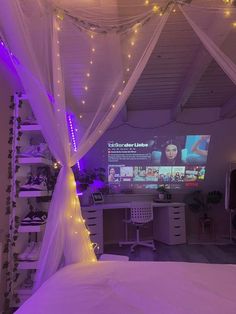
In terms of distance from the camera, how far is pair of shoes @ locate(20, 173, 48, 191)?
9.12 ft

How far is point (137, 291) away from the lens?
153cm

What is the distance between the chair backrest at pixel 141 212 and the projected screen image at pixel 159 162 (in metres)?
0.95

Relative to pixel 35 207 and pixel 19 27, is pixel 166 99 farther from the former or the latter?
pixel 19 27

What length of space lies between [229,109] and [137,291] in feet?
16.5

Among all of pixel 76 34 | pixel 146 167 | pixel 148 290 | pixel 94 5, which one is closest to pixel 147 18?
pixel 94 5

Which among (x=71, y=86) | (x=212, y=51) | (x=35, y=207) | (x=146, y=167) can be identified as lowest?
(x=35, y=207)

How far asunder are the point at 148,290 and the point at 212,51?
1891 mm

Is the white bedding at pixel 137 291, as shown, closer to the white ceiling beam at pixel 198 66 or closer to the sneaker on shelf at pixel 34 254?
the sneaker on shelf at pixel 34 254

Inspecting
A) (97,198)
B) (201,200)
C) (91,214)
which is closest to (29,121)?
(91,214)

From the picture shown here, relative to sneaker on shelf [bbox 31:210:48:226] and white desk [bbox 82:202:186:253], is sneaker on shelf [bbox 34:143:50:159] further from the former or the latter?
white desk [bbox 82:202:186:253]

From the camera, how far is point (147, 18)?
231cm

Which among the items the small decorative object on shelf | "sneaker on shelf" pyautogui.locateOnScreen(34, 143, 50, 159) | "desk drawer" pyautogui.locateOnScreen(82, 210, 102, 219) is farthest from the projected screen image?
"sneaker on shelf" pyautogui.locateOnScreen(34, 143, 50, 159)

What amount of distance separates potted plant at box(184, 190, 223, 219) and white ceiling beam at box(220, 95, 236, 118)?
→ 1680mm

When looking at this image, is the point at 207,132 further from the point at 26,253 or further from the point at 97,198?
the point at 26,253
